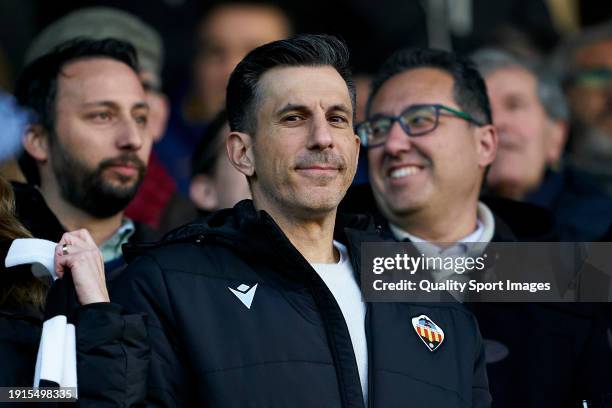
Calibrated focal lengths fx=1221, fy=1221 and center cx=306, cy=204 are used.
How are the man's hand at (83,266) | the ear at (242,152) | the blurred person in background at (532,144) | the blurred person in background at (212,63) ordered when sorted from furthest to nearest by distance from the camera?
the blurred person in background at (212,63) < the blurred person in background at (532,144) < the ear at (242,152) < the man's hand at (83,266)

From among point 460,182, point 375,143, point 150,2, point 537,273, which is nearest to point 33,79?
point 375,143

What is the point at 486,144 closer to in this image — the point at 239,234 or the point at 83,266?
the point at 239,234

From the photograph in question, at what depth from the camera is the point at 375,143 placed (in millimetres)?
5215

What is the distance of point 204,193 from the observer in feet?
18.9

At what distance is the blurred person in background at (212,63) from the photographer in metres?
7.22

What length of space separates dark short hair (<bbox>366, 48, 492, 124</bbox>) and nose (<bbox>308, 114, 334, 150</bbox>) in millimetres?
1493

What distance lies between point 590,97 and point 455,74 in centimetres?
254

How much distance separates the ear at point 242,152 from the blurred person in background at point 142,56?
1780 mm

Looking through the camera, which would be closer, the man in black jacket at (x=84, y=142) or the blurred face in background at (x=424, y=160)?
the man in black jacket at (x=84, y=142)

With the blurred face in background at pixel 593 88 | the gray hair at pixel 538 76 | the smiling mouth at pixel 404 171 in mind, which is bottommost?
the smiling mouth at pixel 404 171

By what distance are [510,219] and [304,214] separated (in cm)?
174

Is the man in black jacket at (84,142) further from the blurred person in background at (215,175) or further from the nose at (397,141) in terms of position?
the nose at (397,141)

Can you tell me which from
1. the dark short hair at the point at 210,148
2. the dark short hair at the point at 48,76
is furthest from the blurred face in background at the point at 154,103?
the dark short hair at the point at 48,76

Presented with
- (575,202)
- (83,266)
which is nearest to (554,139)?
(575,202)
